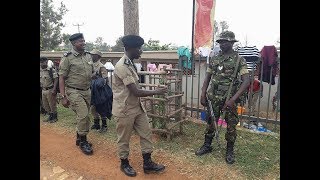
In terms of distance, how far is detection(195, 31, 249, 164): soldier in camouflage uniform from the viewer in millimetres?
3976

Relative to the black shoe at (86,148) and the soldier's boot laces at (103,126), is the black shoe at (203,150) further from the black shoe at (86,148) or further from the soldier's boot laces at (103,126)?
the soldier's boot laces at (103,126)

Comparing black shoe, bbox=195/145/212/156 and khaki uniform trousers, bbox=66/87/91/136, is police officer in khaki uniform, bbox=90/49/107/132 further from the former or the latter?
black shoe, bbox=195/145/212/156

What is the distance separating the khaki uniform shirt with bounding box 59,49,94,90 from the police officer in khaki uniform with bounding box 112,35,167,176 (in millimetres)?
1217

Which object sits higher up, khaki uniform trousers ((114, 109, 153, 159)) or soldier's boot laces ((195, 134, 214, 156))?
khaki uniform trousers ((114, 109, 153, 159))

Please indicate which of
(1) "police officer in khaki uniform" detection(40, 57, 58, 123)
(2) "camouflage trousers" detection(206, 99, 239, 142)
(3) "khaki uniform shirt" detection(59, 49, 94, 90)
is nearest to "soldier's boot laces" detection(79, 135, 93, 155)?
(3) "khaki uniform shirt" detection(59, 49, 94, 90)

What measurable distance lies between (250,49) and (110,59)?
4785 millimetres

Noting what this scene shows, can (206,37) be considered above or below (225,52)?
above

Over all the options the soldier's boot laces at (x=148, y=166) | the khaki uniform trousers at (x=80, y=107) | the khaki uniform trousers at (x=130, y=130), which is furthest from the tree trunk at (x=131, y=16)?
the soldier's boot laces at (x=148, y=166)

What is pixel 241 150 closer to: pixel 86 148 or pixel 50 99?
pixel 86 148

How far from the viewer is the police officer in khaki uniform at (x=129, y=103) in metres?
3.61
